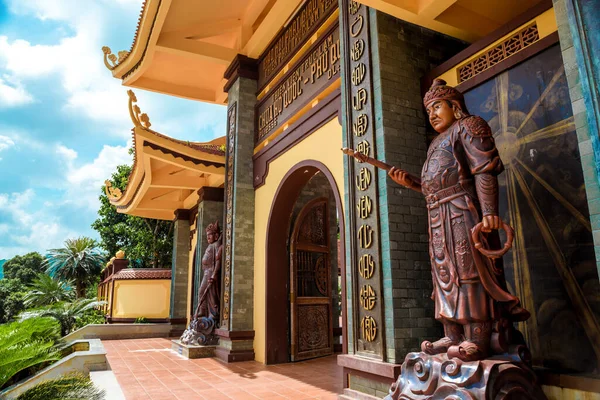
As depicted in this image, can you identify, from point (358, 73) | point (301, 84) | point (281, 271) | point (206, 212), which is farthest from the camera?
point (206, 212)

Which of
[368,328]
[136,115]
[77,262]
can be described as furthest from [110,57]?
[77,262]

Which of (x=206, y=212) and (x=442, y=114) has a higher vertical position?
(x=206, y=212)

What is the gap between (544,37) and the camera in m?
3.19

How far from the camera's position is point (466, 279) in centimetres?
285

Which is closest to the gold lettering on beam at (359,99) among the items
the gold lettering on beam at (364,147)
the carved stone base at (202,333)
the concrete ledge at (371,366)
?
the gold lettering on beam at (364,147)

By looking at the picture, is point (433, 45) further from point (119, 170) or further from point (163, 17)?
point (119, 170)

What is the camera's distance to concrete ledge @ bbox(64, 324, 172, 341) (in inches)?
437

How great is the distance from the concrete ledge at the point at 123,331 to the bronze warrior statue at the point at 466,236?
1008cm

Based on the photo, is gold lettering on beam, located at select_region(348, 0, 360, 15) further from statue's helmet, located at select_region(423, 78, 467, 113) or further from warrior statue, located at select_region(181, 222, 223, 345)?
warrior statue, located at select_region(181, 222, 223, 345)

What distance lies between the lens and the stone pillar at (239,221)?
706 cm

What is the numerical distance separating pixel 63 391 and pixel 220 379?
2.07 metres

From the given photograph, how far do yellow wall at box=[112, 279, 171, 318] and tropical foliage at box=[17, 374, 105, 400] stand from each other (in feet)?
32.9

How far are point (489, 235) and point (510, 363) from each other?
764 mm

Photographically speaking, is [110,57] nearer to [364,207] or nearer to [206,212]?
[206,212]
